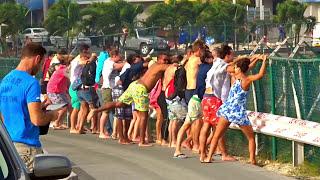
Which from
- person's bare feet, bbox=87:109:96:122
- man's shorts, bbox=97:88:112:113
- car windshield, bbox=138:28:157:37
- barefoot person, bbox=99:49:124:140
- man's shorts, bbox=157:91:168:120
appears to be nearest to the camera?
man's shorts, bbox=157:91:168:120

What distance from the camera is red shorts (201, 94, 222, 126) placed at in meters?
12.4

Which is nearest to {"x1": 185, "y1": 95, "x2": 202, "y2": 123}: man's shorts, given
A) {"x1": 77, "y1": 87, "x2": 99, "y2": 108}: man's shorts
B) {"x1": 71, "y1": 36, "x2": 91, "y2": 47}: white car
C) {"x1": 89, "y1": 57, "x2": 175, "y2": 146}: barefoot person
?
{"x1": 89, "y1": 57, "x2": 175, "y2": 146}: barefoot person

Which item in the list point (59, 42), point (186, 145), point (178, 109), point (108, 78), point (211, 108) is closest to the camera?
point (211, 108)

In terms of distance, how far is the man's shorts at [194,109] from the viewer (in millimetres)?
12844

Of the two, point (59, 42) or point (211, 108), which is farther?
point (59, 42)

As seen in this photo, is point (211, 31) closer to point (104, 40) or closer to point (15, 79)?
point (104, 40)

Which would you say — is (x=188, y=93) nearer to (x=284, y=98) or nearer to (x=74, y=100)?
(x=284, y=98)

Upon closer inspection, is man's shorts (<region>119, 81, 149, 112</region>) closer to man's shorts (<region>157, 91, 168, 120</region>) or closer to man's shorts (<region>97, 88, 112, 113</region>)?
man's shorts (<region>157, 91, 168, 120</region>)

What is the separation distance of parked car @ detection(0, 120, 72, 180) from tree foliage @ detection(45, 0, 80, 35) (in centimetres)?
4424

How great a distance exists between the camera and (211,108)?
12422 millimetres

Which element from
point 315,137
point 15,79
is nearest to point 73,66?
point 315,137

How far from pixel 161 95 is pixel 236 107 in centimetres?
328

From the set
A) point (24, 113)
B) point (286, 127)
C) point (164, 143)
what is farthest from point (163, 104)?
point (24, 113)

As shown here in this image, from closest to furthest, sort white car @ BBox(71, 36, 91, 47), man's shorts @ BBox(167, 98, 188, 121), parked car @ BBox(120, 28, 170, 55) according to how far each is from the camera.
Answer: man's shorts @ BBox(167, 98, 188, 121), parked car @ BBox(120, 28, 170, 55), white car @ BBox(71, 36, 91, 47)
